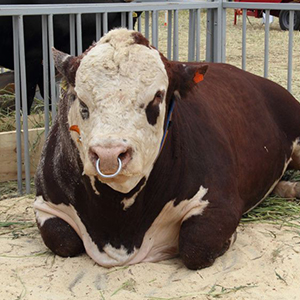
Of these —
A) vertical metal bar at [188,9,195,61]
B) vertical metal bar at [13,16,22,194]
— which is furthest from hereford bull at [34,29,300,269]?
vertical metal bar at [188,9,195,61]

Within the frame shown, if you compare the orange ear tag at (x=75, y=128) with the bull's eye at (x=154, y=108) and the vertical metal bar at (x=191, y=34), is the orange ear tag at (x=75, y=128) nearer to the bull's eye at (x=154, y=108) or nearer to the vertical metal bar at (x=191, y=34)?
the bull's eye at (x=154, y=108)

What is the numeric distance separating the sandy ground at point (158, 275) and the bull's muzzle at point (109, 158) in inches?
25.9

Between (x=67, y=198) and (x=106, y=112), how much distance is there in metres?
0.76

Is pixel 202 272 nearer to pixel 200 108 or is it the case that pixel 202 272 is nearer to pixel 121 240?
pixel 121 240

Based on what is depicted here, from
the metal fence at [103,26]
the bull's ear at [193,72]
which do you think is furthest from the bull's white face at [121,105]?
the metal fence at [103,26]

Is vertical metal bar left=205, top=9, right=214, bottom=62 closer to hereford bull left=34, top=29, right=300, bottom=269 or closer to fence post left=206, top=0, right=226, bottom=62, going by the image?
fence post left=206, top=0, right=226, bottom=62

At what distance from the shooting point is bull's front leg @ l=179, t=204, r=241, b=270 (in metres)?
3.30

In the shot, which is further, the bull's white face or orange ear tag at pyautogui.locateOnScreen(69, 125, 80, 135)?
orange ear tag at pyautogui.locateOnScreen(69, 125, 80, 135)

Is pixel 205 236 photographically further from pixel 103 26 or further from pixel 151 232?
pixel 103 26

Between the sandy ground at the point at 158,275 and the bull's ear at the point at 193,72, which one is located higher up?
the bull's ear at the point at 193,72

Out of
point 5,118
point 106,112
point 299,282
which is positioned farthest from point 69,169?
point 5,118

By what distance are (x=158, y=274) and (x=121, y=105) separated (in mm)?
901

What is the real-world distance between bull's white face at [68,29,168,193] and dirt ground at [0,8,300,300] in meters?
0.48

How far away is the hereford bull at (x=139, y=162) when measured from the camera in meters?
2.84
